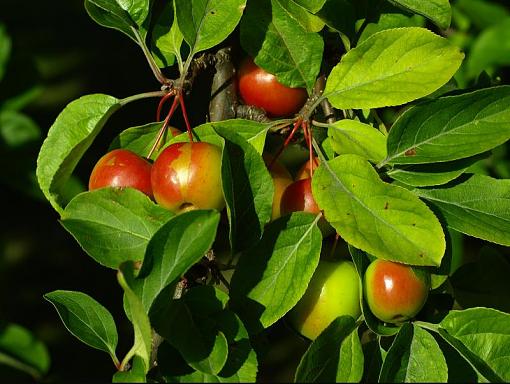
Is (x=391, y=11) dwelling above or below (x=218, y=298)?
above

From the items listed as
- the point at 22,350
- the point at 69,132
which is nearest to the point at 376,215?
the point at 69,132

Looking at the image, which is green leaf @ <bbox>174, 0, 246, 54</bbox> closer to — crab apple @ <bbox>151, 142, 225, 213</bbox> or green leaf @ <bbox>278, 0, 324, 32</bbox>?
green leaf @ <bbox>278, 0, 324, 32</bbox>

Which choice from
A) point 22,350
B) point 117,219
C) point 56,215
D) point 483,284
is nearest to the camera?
point 117,219

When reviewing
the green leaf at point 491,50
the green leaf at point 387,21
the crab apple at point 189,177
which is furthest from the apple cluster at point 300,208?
the green leaf at point 491,50

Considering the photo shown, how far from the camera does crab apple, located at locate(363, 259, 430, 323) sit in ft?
3.15

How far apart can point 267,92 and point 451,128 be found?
0.26m

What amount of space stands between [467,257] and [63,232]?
Answer: 1.52 m

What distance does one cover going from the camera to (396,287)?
0.95 metres

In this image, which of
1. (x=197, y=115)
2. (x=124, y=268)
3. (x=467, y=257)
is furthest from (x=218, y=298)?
(x=197, y=115)

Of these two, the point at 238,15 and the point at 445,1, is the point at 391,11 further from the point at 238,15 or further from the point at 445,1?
the point at 238,15

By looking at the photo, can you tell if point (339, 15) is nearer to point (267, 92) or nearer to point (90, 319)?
point (267, 92)

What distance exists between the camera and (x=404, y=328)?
→ 38.2 inches

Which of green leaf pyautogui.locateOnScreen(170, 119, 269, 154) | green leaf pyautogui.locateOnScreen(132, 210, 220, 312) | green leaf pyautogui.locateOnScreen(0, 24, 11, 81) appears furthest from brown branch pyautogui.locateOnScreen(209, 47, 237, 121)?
green leaf pyautogui.locateOnScreen(0, 24, 11, 81)

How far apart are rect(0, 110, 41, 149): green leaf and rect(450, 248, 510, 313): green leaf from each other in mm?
1004
